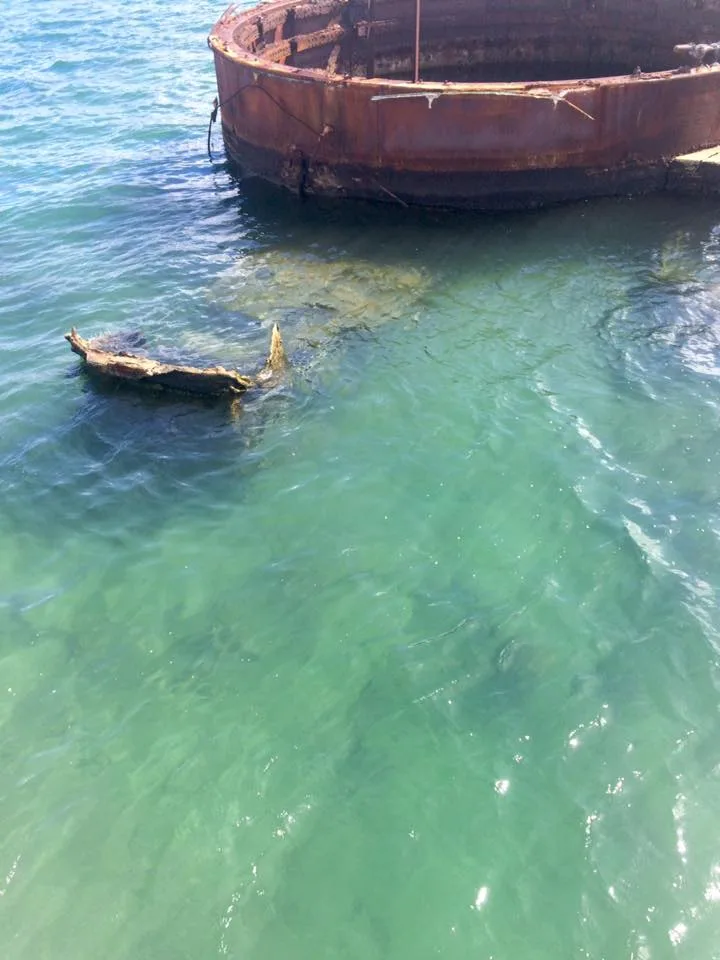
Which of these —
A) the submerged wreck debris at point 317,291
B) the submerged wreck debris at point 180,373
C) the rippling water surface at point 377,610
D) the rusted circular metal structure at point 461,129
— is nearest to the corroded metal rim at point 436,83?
the rusted circular metal structure at point 461,129

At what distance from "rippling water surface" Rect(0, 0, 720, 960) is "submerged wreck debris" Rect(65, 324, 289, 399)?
0.25m

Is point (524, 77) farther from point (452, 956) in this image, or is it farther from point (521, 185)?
point (452, 956)

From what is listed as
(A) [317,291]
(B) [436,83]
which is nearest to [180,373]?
(A) [317,291]

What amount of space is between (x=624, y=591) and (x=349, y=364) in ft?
13.4

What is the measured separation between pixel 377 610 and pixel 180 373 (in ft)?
11.5

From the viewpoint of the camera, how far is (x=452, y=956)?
3.88 metres

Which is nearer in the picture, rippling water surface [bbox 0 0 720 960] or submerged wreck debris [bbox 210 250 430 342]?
rippling water surface [bbox 0 0 720 960]

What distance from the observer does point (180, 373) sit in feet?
25.1

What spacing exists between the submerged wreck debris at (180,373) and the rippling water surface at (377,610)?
248 mm

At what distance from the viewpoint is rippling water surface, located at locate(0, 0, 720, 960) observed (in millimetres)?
4176

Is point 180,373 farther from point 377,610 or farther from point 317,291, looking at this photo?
point 377,610

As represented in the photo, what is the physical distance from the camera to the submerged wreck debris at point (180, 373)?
7629mm

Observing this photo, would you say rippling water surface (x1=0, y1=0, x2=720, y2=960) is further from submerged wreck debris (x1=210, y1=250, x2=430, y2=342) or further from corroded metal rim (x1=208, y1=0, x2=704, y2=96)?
corroded metal rim (x1=208, y1=0, x2=704, y2=96)

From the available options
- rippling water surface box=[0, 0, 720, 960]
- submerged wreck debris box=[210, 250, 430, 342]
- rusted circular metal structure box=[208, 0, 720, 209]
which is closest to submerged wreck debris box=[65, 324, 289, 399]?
rippling water surface box=[0, 0, 720, 960]
